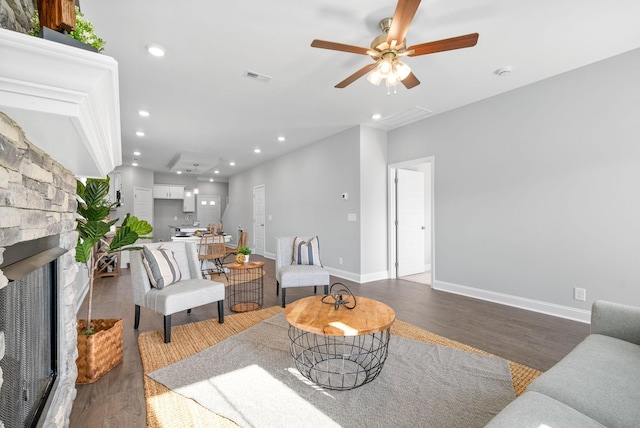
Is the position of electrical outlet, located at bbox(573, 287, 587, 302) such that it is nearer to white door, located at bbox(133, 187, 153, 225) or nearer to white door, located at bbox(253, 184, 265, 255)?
white door, located at bbox(253, 184, 265, 255)

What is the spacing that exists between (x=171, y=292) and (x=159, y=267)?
0.34 m

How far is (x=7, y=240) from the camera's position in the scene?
888mm

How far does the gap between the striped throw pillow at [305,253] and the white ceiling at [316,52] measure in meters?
2.01

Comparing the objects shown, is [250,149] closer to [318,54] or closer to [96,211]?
[318,54]

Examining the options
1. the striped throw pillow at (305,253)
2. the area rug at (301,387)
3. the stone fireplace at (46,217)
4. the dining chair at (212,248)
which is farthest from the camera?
the dining chair at (212,248)

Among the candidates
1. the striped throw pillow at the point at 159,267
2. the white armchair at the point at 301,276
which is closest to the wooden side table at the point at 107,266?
the striped throw pillow at the point at 159,267

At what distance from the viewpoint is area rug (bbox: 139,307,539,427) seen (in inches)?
69.0

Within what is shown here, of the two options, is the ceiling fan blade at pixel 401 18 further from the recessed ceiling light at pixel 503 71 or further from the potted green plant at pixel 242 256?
the potted green plant at pixel 242 256

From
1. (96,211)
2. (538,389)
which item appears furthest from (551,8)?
(96,211)

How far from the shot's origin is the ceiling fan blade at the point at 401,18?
181 centimetres

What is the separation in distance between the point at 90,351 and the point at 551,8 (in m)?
4.31

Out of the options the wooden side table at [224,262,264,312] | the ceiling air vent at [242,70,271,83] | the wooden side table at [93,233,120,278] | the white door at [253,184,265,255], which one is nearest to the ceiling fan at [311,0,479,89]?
the ceiling air vent at [242,70,271,83]

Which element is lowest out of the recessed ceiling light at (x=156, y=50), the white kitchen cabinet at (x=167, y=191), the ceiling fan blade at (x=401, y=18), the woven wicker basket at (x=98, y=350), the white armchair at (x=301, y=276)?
the woven wicker basket at (x=98, y=350)

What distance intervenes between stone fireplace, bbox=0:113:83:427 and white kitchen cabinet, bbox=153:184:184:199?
9.00 m
